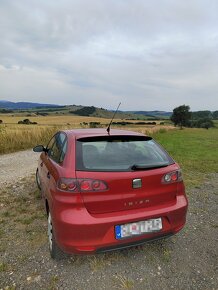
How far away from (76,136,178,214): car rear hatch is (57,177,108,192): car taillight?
0.02 meters

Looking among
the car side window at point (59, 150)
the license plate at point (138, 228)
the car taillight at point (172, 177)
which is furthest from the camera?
the car side window at point (59, 150)

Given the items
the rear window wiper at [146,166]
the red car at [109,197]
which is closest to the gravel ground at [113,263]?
the red car at [109,197]

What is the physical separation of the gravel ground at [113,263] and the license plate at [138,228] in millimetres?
513

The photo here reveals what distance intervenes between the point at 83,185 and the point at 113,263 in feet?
3.87

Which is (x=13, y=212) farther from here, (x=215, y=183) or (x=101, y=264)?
(x=215, y=183)

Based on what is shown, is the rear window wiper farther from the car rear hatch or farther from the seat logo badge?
the seat logo badge

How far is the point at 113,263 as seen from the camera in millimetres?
3197

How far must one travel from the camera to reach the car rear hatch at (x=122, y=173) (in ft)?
9.12

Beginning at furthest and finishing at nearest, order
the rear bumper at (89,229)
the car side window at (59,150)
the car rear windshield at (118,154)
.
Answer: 1. the car side window at (59,150)
2. the car rear windshield at (118,154)
3. the rear bumper at (89,229)

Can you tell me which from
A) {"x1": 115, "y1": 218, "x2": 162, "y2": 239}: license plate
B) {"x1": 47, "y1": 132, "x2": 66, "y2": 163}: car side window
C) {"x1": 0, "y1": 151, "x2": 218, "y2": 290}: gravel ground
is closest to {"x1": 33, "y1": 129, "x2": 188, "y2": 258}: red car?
{"x1": 115, "y1": 218, "x2": 162, "y2": 239}: license plate

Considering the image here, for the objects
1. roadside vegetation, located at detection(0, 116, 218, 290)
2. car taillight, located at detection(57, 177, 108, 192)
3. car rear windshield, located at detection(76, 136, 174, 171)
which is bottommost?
roadside vegetation, located at detection(0, 116, 218, 290)

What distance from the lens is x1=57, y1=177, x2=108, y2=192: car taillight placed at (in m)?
2.74

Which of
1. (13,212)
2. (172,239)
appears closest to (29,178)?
(13,212)

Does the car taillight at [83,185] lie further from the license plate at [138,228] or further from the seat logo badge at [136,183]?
the license plate at [138,228]
